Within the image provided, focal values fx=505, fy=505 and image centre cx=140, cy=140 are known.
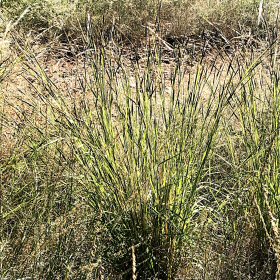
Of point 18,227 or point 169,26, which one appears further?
point 169,26

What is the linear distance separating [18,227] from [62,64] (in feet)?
7.65

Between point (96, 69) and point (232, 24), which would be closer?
point (96, 69)

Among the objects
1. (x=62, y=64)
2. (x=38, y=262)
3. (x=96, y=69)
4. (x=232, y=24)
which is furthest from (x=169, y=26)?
(x=38, y=262)

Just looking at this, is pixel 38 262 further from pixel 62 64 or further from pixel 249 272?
pixel 62 64

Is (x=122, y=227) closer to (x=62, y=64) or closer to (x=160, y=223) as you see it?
(x=160, y=223)

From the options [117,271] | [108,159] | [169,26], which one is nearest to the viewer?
[108,159]

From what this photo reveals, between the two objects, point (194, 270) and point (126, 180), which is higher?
point (126, 180)

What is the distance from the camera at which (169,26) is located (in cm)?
486

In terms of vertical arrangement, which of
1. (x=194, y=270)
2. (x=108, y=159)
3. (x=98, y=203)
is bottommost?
(x=194, y=270)

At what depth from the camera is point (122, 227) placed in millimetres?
1854

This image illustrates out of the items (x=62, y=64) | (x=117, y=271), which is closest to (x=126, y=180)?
(x=117, y=271)

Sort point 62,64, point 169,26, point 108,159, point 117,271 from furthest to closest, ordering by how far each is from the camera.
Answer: point 169,26 → point 62,64 → point 117,271 → point 108,159

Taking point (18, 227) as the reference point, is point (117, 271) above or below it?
below

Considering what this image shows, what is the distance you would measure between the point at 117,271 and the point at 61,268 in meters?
0.22
